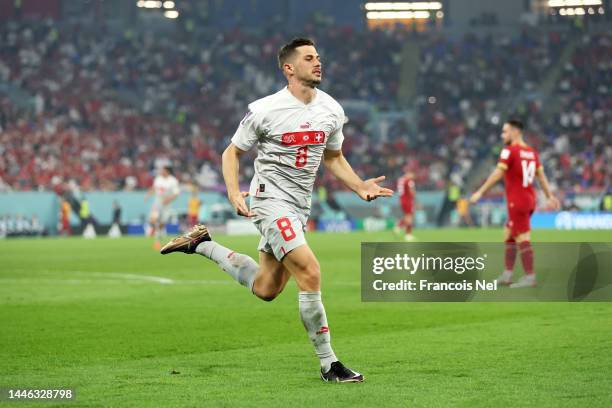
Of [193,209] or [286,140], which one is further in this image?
→ [193,209]

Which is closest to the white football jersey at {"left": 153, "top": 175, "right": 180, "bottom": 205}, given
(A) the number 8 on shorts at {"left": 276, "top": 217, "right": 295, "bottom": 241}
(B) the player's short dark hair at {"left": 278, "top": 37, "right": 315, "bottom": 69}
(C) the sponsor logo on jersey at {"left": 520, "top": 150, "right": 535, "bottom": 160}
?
(C) the sponsor logo on jersey at {"left": 520, "top": 150, "right": 535, "bottom": 160}

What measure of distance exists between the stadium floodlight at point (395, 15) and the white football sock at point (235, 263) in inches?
2236

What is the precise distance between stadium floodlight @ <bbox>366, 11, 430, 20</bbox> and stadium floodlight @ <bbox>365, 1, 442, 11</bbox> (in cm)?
56

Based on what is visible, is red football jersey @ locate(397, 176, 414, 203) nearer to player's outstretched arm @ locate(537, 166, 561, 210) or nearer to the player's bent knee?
player's outstretched arm @ locate(537, 166, 561, 210)

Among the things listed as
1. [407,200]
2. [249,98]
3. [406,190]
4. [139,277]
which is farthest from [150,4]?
[139,277]

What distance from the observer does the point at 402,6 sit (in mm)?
64500

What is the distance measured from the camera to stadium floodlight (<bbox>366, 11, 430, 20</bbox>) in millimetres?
65062

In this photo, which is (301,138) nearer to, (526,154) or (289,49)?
(289,49)

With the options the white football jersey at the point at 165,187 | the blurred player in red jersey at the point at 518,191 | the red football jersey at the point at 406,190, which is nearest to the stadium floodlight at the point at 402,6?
the red football jersey at the point at 406,190

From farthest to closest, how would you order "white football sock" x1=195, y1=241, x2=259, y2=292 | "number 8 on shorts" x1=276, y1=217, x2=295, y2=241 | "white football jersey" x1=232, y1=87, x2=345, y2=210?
"white football sock" x1=195, y1=241, x2=259, y2=292
"white football jersey" x1=232, y1=87, x2=345, y2=210
"number 8 on shorts" x1=276, y1=217, x2=295, y2=241

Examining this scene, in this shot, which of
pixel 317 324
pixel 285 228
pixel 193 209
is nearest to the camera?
pixel 317 324

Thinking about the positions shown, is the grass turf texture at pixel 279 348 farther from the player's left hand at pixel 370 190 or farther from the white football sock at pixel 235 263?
the player's left hand at pixel 370 190

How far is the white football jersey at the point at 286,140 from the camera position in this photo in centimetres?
786

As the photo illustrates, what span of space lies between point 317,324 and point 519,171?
8.82 m
